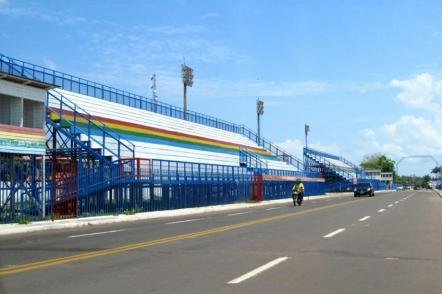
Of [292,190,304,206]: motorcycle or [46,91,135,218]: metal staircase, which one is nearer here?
[46,91,135,218]: metal staircase

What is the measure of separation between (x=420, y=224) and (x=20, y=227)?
14.1 meters

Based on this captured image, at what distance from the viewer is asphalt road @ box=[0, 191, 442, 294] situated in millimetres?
9250

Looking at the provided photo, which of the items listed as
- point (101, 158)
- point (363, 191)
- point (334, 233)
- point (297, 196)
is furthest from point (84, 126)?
point (363, 191)

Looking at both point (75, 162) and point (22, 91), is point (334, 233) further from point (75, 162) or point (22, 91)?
point (22, 91)

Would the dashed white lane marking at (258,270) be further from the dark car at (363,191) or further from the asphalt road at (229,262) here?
the dark car at (363,191)

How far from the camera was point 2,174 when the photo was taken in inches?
909

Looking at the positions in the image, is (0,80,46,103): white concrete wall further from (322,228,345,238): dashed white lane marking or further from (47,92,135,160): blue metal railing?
(322,228,345,238): dashed white lane marking

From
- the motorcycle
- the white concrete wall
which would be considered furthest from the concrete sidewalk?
the motorcycle

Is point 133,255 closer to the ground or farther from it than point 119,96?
closer to the ground

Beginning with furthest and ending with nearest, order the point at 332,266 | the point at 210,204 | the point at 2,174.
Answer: the point at 210,204, the point at 2,174, the point at 332,266

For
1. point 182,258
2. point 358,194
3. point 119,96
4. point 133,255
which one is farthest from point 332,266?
point 358,194

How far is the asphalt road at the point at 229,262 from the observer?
9.25m

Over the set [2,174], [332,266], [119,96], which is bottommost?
[332,266]

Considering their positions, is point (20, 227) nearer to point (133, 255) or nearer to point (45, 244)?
point (45, 244)
